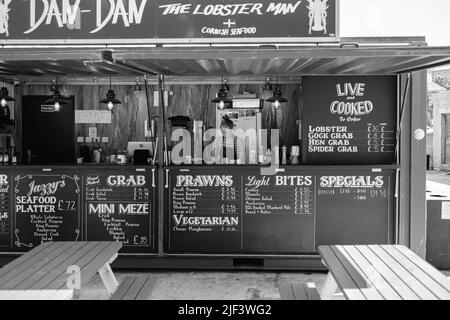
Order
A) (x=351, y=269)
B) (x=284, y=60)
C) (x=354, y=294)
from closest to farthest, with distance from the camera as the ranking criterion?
(x=354, y=294) → (x=351, y=269) → (x=284, y=60)

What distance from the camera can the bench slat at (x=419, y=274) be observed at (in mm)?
3053

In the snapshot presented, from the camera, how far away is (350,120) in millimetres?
6246

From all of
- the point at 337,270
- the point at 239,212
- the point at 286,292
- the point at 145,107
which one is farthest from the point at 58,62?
the point at 337,270

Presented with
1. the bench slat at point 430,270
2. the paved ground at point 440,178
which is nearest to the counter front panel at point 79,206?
the bench slat at point 430,270

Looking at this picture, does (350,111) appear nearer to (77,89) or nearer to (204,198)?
(204,198)

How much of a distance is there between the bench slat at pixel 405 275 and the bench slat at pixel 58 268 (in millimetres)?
2579

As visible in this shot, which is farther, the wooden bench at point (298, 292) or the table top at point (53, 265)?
the wooden bench at point (298, 292)

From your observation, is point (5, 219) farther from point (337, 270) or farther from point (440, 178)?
point (440, 178)

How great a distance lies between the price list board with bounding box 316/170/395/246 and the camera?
6062 millimetres

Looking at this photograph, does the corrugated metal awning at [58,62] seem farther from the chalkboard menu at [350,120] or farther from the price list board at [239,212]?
the chalkboard menu at [350,120]

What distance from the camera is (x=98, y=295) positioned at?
508 centimetres

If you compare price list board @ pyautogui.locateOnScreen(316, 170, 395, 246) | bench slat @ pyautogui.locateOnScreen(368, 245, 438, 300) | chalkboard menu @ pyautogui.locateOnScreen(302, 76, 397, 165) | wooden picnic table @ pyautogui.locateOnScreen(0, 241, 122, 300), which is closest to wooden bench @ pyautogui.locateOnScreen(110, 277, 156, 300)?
wooden picnic table @ pyautogui.locateOnScreen(0, 241, 122, 300)

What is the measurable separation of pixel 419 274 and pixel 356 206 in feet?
8.67

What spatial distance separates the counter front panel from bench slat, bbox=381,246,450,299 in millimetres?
3254
